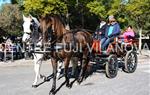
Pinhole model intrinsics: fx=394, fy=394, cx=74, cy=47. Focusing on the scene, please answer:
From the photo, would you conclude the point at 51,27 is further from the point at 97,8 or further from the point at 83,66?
the point at 97,8

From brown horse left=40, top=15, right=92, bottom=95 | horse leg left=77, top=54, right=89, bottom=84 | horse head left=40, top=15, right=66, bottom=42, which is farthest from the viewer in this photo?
horse leg left=77, top=54, right=89, bottom=84

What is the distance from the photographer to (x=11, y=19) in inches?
1359

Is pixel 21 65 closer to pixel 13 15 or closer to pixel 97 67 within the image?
pixel 97 67

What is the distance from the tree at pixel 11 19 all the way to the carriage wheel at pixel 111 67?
66.6 feet

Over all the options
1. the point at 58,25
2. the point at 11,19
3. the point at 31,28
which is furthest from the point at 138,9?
the point at 31,28

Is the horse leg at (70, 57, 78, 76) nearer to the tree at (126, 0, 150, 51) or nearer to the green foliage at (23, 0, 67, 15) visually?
the green foliage at (23, 0, 67, 15)

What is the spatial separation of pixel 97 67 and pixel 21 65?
15.7ft

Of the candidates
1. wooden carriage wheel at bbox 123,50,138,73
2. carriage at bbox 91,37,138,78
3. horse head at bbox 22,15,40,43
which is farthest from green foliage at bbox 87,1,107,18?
horse head at bbox 22,15,40,43

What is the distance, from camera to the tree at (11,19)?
111 feet

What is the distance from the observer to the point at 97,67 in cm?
1681

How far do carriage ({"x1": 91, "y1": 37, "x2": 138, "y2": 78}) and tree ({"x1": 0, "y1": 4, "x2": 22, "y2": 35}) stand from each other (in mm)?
19328

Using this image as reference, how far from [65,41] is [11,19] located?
23414 millimetres

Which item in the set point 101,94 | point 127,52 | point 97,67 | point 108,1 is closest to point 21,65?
point 97,67

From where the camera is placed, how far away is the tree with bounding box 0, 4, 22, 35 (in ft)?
111
